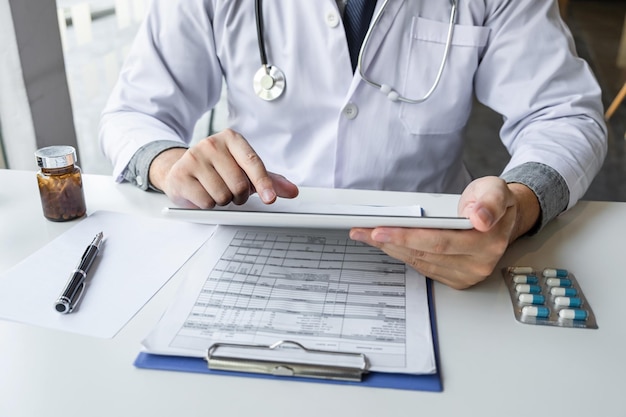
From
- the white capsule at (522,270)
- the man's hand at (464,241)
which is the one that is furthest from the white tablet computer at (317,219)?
the white capsule at (522,270)

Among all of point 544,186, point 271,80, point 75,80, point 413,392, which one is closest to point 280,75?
point 271,80

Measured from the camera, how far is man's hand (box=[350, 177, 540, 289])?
2.08ft

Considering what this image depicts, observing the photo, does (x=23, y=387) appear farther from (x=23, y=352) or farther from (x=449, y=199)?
(x=449, y=199)

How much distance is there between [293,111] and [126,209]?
37 centimetres

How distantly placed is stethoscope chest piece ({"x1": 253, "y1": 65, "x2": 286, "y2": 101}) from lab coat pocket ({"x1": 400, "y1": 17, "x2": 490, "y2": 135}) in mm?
220

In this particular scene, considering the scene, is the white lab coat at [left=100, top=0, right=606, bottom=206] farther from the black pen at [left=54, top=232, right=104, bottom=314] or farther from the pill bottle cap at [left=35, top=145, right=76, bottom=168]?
the black pen at [left=54, top=232, right=104, bottom=314]

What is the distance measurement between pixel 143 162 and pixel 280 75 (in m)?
0.31

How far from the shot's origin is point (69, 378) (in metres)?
0.54

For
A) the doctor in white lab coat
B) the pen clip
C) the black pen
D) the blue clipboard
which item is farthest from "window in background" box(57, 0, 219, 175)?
the blue clipboard

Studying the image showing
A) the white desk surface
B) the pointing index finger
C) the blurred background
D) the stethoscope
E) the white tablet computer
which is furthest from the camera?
the blurred background

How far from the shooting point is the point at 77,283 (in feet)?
2.18

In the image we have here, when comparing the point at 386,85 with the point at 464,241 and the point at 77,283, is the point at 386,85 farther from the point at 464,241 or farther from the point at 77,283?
the point at 77,283

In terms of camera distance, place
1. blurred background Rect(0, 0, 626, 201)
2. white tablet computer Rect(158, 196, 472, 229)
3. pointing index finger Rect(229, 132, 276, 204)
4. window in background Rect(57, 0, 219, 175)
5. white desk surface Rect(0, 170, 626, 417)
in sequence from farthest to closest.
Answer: window in background Rect(57, 0, 219, 175) < blurred background Rect(0, 0, 626, 201) < pointing index finger Rect(229, 132, 276, 204) < white tablet computer Rect(158, 196, 472, 229) < white desk surface Rect(0, 170, 626, 417)

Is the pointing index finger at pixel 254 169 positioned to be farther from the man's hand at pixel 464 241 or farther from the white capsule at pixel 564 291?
the white capsule at pixel 564 291
